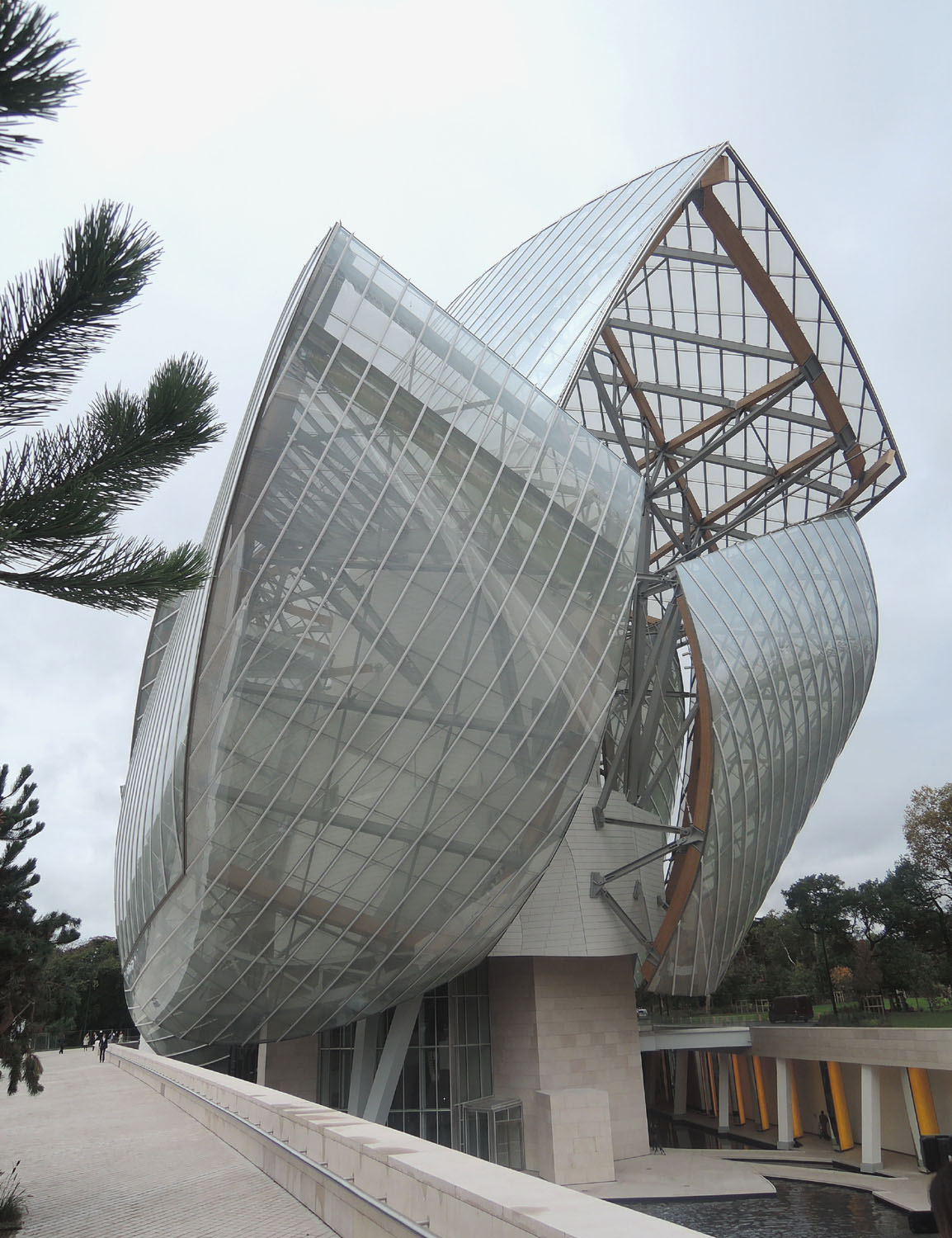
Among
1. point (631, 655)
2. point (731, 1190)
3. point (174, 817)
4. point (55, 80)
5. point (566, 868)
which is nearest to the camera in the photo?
point (55, 80)

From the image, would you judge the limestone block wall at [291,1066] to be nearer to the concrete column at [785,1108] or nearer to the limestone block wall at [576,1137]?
the limestone block wall at [576,1137]

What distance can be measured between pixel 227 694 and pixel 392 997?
11.2 meters

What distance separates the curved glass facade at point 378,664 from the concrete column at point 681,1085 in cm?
3037

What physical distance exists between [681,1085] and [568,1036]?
22.5 metres

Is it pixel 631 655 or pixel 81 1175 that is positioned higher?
pixel 631 655

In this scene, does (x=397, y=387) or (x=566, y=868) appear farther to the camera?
(x=566, y=868)

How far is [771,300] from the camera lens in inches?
1112

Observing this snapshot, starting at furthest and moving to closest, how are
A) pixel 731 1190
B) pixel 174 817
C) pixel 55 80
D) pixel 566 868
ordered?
1. pixel 566 868
2. pixel 731 1190
3. pixel 174 817
4. pixel 55 80

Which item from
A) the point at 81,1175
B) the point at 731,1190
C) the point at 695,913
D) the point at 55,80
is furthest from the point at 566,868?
the point at 55,80

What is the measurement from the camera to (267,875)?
2083 centimetres

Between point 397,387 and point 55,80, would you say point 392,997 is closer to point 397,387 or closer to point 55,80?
point 397,387

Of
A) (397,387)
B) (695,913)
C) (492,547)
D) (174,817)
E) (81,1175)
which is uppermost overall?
(397,387)

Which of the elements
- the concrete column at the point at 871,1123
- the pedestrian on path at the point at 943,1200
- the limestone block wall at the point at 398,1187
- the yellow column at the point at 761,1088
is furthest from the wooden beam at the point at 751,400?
the pedestrian on path at the point at 943,1200

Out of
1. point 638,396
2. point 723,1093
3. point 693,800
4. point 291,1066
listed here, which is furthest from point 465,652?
point 723,1093
